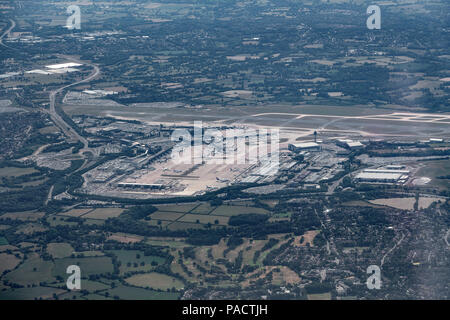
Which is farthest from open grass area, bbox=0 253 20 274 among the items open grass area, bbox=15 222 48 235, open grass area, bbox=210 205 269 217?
open grass area, bbox=210 205 269 217

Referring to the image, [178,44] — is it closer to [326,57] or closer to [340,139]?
[326,57]

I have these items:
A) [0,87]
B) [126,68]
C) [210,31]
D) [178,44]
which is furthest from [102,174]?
[210,31]

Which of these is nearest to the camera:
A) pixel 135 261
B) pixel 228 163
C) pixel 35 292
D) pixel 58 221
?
pixel 35 292

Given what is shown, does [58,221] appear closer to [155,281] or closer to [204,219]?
[204,219]

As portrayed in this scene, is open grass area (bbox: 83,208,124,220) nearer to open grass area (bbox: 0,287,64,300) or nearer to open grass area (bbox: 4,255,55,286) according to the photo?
open grass area (bbox: 4,255,55,286)

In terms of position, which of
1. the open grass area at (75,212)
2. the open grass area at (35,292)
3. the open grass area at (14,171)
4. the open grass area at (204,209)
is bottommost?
the open grass area at (75,212)

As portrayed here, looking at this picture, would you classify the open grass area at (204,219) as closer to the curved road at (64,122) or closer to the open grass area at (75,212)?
the open grass area at (75,212)

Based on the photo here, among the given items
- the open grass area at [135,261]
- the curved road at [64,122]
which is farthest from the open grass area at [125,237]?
the curved road at [64,122]

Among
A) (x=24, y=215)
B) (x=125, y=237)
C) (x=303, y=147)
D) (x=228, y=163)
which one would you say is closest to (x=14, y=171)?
(x=24, y=215)
